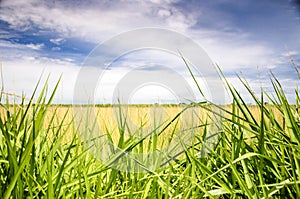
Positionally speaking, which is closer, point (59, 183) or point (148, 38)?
point (59, 183)

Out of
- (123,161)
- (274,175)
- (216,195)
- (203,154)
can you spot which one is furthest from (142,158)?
(274,175)

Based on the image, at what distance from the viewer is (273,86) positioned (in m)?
1.20

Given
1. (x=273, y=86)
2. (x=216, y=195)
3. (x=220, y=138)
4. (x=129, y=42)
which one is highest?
(x=129, y=42)

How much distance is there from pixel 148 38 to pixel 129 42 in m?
0.10

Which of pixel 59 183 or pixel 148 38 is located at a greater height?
pixel 148 38

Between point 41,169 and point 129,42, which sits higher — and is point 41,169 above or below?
below

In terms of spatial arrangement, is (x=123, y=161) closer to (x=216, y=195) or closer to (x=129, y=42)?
(x=216, y=195)

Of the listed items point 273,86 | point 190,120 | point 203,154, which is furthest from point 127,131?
point 273,86

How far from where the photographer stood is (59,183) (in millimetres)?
896

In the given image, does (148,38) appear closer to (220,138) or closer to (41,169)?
(220,138)

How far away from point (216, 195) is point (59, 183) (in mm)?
460

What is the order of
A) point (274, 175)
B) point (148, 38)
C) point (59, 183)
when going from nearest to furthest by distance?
point (59, 183) < point (274, 175) < point (148, 38)

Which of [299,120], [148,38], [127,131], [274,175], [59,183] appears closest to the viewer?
[59,183]

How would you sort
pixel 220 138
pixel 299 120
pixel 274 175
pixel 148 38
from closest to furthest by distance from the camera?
1. pixel 274 175
2. pixel 299 120
3. pixel 220 138
4. pixel 148 38
